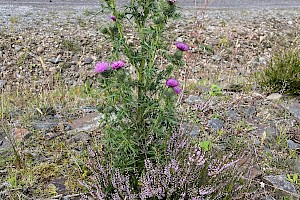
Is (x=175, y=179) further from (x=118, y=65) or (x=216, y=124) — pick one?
(x=216, y=124)

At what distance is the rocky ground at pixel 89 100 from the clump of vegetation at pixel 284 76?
11cm

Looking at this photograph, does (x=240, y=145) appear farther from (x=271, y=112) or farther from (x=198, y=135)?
(x=271, y=112)

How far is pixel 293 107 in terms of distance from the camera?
388cm

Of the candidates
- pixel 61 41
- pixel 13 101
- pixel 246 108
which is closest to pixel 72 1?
pixel 61 41

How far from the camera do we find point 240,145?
10.3ft

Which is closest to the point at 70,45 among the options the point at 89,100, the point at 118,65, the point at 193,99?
the point at 89,100

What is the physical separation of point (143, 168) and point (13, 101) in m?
2.47

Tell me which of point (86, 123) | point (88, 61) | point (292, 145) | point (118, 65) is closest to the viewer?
point (118, 65)

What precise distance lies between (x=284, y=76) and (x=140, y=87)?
241cm

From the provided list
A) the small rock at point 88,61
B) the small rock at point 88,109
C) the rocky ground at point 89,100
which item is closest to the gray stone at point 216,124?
the rocky ground at point 89,100

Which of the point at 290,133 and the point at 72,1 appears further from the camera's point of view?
the point at 72,1

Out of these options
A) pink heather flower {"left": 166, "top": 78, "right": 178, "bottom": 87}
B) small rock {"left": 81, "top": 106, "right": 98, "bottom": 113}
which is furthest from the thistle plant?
small rock {"left": 81, "top": 106, "right": 98, "bottom": 113}

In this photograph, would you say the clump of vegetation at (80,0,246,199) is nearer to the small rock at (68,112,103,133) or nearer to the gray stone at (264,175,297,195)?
the gray stone at (264,175,297,195)

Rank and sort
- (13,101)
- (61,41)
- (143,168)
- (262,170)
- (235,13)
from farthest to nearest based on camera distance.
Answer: (235,13) → (61,41) → (13,101) → (262,170) → (143,168)
